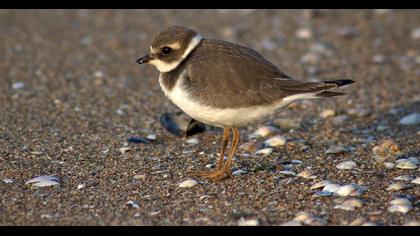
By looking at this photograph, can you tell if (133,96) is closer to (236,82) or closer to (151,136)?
(151,136)

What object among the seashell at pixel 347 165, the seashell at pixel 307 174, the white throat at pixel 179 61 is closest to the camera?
the seashell at pixel 307 174

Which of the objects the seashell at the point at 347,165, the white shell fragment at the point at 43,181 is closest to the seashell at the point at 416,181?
the seashell at the point at 347,165

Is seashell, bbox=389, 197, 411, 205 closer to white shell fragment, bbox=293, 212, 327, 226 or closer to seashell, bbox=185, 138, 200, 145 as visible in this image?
white shell fragment, bbox=293, 212, 327, 226

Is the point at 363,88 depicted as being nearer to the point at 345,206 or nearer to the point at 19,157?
the point at 345,206

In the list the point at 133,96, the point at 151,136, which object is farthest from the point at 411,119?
the point at 133,96

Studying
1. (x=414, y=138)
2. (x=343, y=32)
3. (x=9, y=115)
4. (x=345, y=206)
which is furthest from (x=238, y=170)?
(x=343, y=32)

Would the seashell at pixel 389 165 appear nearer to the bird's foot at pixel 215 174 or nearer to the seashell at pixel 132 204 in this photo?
the bird's foot at pixel 215 174
